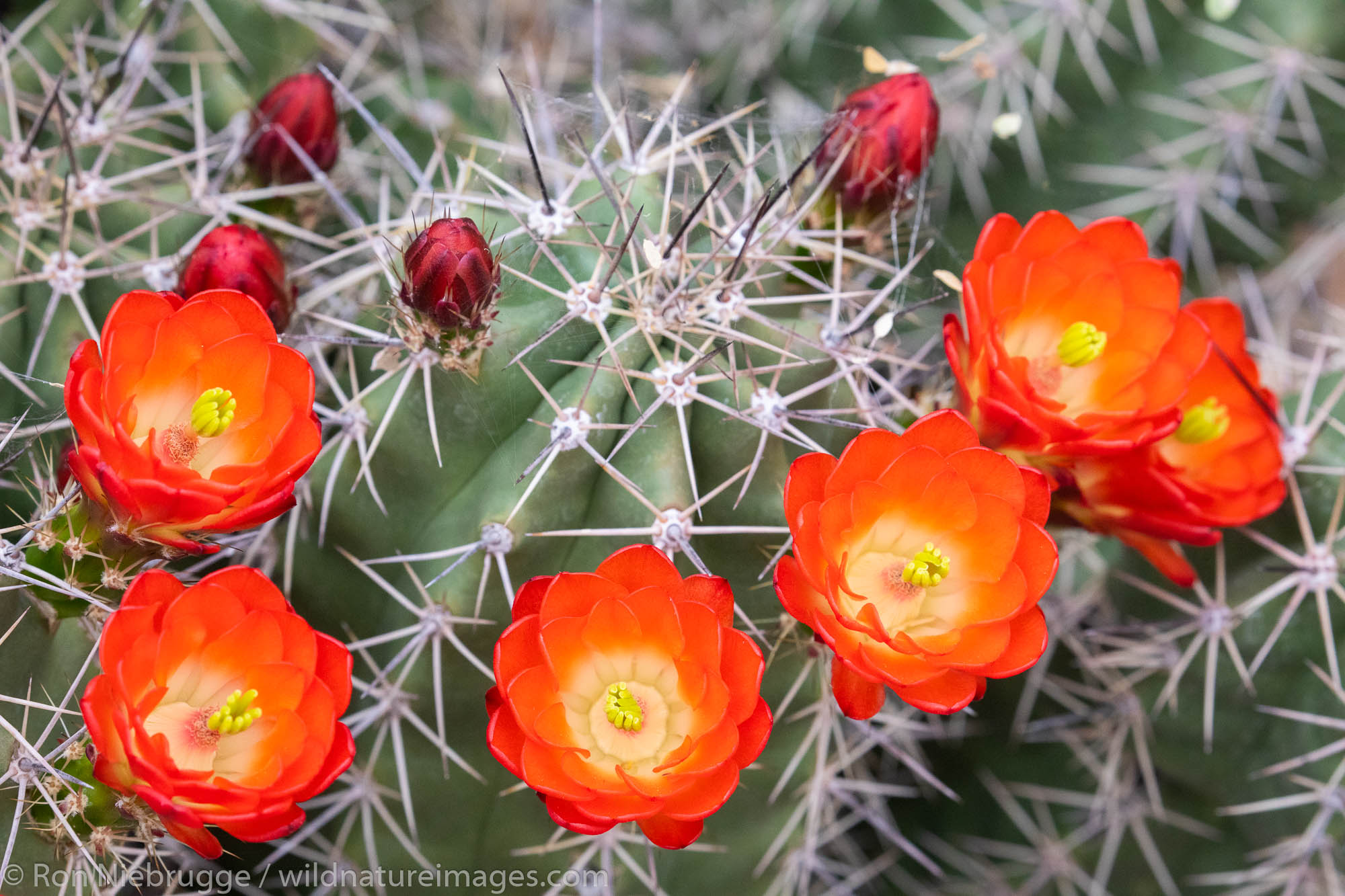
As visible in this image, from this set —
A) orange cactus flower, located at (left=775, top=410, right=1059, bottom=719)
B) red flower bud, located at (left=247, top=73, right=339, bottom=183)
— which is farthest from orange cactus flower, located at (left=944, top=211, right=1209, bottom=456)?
red flower bud, located at (left=247, top=73, right=339, bottom=183)

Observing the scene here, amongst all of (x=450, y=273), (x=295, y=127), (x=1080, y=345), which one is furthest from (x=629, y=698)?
(x=295, y=127)

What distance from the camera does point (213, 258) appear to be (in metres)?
0.97

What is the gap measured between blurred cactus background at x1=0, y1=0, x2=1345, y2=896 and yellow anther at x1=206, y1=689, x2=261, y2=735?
175mm

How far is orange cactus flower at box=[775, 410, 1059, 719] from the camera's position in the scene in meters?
0.80

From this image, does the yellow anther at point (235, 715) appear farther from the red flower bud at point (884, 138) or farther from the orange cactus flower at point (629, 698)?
the red flower bud at point (884, 138)

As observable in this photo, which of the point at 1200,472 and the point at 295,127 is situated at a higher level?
the point at 295,127

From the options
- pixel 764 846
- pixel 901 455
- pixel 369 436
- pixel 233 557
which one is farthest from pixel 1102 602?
pixel 233 557

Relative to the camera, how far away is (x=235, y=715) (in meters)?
0.79

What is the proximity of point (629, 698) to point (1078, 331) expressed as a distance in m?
0.54

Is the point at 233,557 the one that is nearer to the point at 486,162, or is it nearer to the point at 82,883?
the point at 82,883

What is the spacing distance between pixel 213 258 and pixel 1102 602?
121 centimetres

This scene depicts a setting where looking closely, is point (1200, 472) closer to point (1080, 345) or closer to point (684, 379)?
point (1080, 345)

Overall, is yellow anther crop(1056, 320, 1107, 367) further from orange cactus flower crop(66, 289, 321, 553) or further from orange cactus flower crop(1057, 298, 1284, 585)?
orange cactus flower crop(66, 289, 321, 553)

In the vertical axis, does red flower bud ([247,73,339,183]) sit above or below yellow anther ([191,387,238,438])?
above
